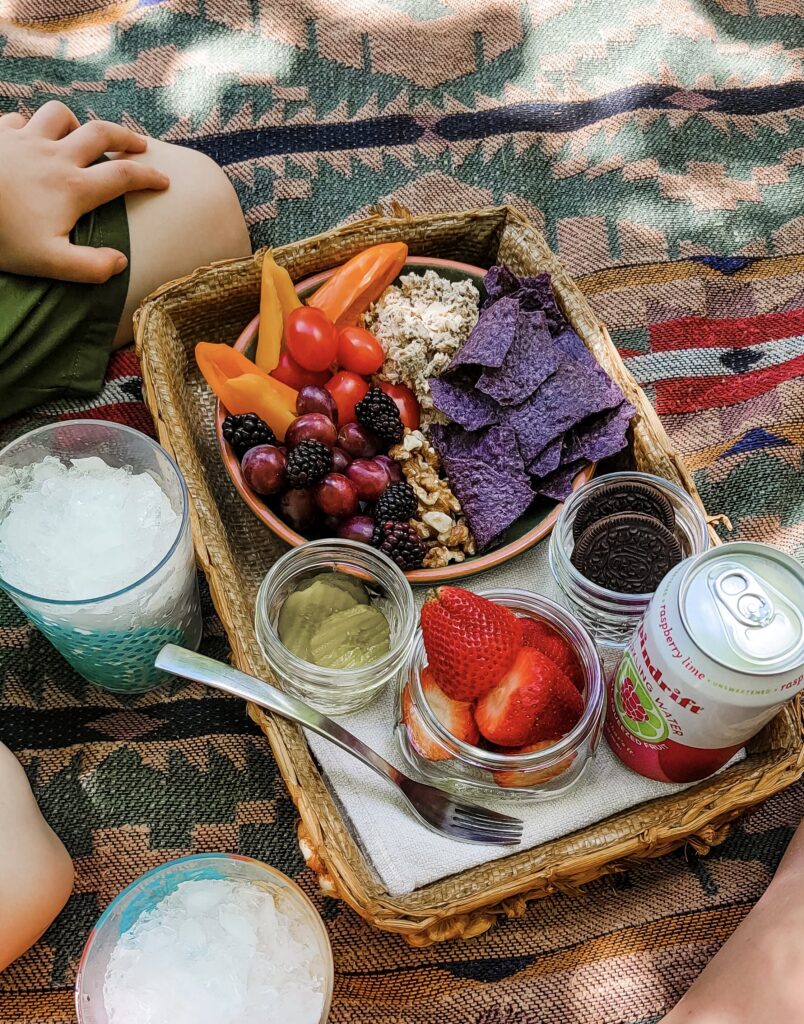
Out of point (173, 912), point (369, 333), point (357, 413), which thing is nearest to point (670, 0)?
point (369, 333)

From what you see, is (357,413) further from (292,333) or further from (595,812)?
(595,812)

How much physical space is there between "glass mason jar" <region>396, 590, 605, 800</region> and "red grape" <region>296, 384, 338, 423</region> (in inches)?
13.0

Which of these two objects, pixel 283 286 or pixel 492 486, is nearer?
pixel 492 486

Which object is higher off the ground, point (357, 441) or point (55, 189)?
point (55, 189)

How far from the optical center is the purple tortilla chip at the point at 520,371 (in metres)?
1.12

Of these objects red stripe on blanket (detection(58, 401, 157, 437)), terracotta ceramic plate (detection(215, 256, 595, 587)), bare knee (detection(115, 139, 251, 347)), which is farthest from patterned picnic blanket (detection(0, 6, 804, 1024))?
terracotta ceramic plate (detection(215, 256, 595, 587))

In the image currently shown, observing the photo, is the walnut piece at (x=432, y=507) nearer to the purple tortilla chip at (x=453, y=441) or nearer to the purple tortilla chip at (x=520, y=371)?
the purple tortilla chip at (x=453, y=441)

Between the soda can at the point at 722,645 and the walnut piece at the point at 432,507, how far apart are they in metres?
0.32

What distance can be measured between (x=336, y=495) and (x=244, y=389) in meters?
0.20

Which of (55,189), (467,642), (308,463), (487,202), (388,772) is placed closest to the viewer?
(467,642)

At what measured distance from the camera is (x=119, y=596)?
890mm

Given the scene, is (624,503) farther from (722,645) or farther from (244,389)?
(244,389)

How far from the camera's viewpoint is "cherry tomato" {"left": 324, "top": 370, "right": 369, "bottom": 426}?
1.18m

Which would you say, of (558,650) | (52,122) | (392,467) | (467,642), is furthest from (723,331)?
(52,122)
